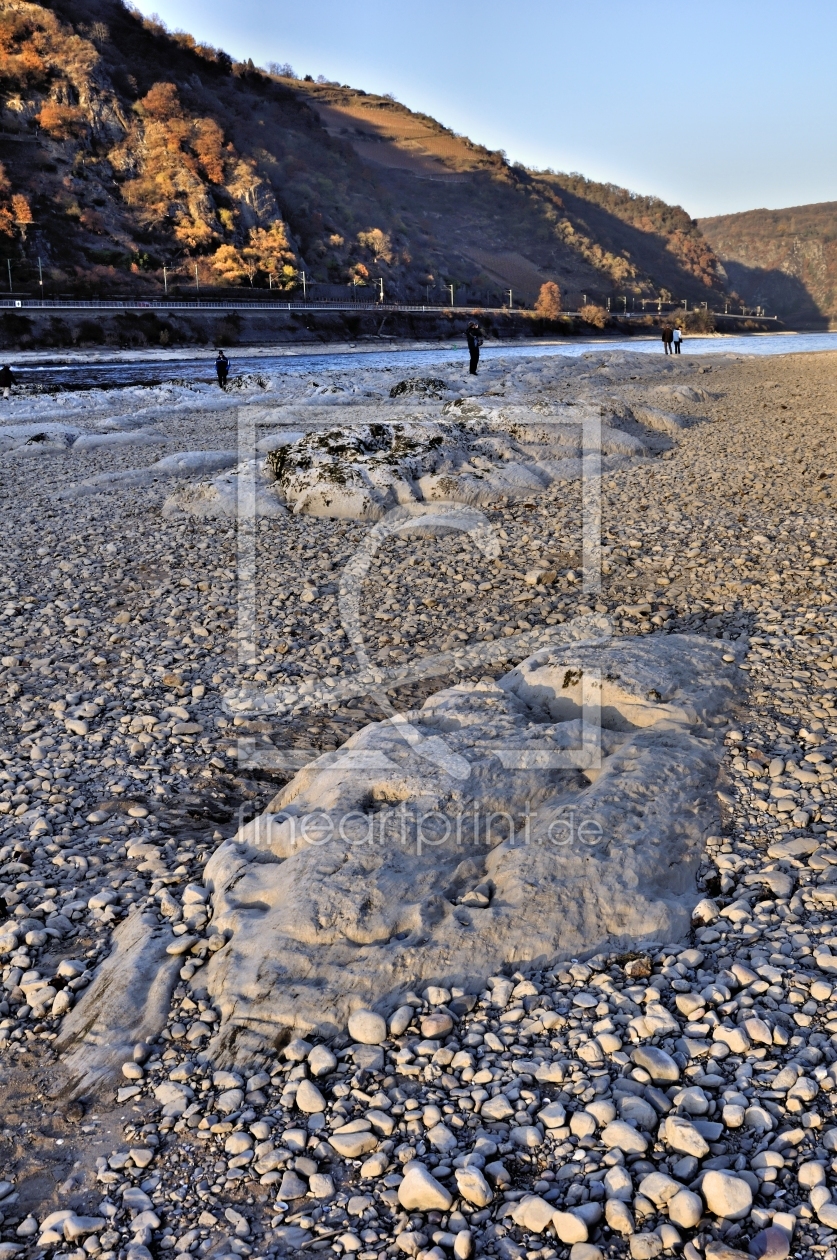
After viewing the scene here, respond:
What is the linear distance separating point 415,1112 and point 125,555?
8416 millimetres

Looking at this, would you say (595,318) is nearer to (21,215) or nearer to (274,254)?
(274,254)

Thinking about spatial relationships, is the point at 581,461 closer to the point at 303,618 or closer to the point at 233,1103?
the point at 303,618

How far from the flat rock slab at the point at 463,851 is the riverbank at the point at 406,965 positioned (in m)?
0.04

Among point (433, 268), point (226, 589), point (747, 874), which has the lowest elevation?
point (747, 874)

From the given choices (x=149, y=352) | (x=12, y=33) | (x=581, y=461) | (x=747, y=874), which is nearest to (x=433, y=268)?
(x=12, y=33)

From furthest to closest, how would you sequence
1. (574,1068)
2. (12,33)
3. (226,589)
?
(12,33), (226,589), (574,1068)

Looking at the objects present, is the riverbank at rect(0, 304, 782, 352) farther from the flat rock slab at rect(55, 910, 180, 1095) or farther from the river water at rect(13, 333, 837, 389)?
the flat rock slab at rect(55, 910, 180, 1095)

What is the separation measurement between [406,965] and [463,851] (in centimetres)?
81

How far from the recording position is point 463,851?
435 cm

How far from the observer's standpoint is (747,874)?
4.24 meters

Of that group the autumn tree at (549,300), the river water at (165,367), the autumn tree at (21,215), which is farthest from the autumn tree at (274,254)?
the autumn tree at (549,300)

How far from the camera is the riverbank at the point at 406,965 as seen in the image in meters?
2.75

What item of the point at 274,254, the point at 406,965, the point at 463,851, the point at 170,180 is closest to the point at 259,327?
the point at 274,254

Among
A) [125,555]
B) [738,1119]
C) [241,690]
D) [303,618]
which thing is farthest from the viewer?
[125,555]
